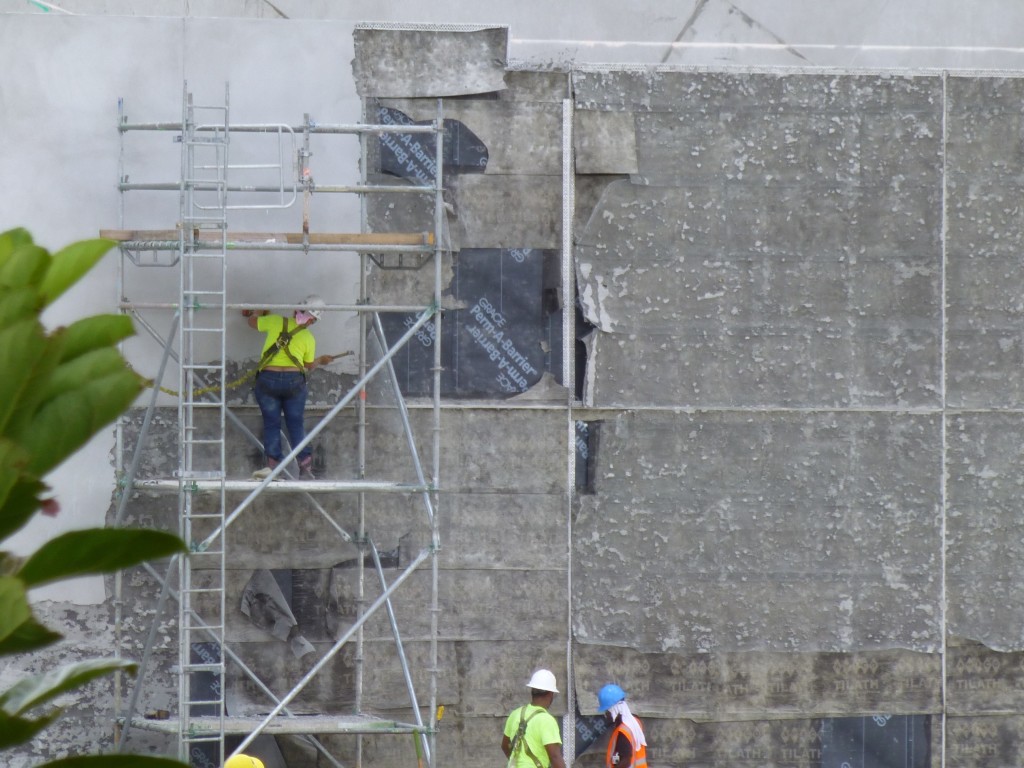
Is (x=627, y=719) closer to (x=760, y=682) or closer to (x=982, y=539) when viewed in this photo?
(x=760, y=682)

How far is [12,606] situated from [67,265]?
1.21 ft

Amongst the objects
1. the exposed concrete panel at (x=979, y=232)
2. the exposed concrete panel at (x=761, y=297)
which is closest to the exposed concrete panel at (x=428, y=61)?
the exposed concrete panel at (x=761, y=297)

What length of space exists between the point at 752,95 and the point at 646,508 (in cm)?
289

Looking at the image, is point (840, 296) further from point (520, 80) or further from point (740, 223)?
point (520, 80)

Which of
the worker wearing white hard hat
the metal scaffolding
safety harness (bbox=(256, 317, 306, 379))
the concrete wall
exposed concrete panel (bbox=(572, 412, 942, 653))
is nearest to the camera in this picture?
the worker wearing white hard hat

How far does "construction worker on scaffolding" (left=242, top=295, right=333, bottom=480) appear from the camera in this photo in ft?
27.3

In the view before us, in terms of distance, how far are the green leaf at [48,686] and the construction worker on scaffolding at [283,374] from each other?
266 inches

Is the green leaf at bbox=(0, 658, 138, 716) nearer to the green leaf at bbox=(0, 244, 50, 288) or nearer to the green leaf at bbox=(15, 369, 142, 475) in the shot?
the green leaf at bbox=(15, 369, 142, 475)

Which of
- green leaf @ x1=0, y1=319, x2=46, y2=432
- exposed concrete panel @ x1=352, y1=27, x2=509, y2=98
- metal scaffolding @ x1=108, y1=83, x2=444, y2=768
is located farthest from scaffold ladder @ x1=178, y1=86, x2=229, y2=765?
green leaf @ x1=0, y1=319, x2=46, y2=432

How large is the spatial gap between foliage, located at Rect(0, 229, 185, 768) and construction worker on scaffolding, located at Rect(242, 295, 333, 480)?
677 centimetres

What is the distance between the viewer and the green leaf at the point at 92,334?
1458mm

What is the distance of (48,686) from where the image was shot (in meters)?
1.47

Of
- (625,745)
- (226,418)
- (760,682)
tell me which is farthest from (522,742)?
(226,418)

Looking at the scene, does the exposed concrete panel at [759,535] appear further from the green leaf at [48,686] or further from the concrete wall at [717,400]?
the green leaf at [48,686]
